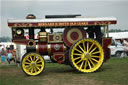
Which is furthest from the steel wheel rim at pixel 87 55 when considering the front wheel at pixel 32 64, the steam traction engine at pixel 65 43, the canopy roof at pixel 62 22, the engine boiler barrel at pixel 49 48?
the front wheel at pixel 32 64

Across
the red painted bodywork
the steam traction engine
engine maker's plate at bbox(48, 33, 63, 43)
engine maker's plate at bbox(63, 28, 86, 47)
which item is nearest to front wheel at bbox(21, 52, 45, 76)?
the steam traction engine

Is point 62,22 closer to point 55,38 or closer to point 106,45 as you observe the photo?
point 55,38

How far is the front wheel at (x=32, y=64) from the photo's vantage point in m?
8.97

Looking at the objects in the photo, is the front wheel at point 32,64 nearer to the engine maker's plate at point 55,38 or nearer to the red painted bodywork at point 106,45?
the engine maker's plate at point 55,38

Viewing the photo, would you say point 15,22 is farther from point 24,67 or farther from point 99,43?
point 99,43

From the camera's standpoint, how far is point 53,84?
7383mm

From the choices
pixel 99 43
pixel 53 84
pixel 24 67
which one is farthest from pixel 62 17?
pixel 53 84

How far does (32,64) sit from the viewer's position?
29.6 feet

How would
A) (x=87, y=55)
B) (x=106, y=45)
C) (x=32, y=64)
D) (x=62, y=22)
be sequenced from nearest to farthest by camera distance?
1. (x=32, y=64)
2. (x=62, y=22)
3. (x=87, y=55)
4. (x=106, y=45)

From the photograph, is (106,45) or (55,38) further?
(106,45)

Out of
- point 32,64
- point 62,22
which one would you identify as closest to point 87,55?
point 62,22

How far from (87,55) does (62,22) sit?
5.73 ft

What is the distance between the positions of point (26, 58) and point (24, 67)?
367mm

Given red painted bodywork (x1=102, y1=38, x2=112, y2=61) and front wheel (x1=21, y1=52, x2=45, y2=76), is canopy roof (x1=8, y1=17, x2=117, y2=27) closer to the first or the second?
red painted bodywork (x1=102, y1=38, x2=112, y2=61)
